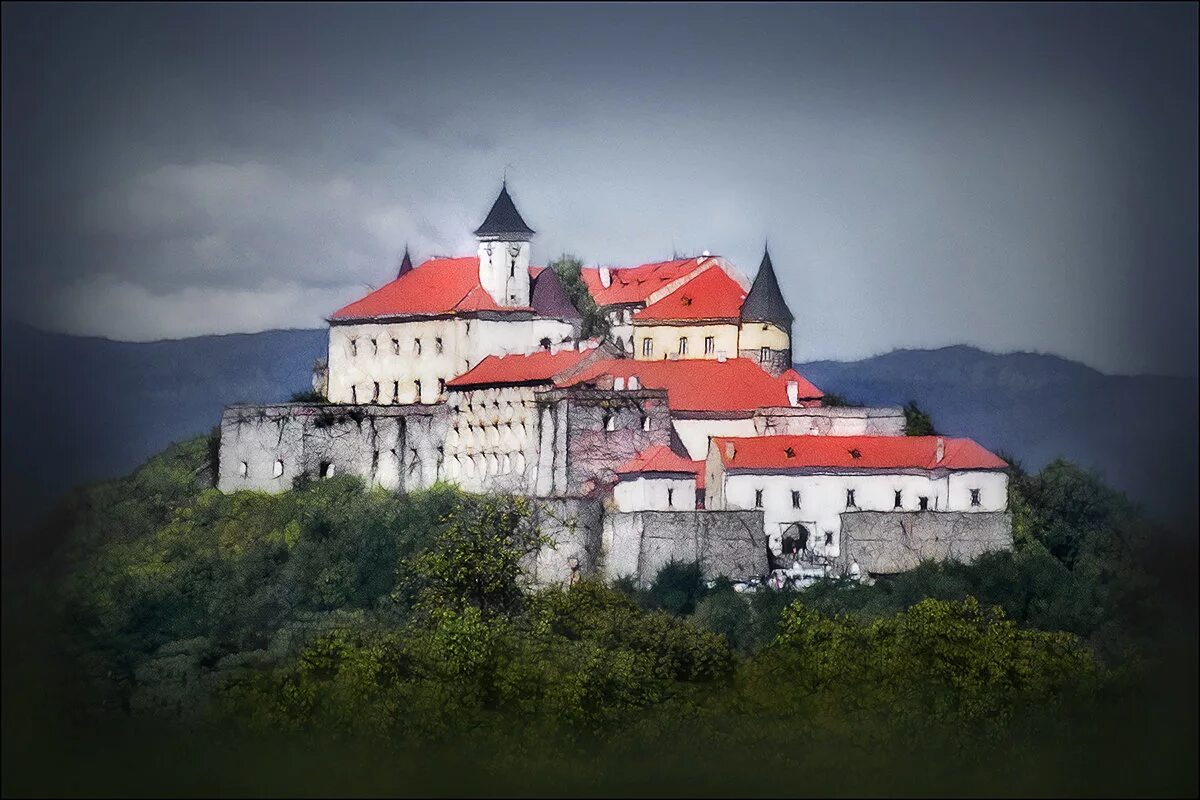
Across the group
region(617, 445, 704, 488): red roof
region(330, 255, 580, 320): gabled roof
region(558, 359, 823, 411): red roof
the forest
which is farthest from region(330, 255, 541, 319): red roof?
region(617, 445, 704, 488): red roof

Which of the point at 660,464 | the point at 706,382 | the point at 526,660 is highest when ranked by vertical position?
the point at 706,382

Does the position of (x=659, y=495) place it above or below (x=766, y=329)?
below

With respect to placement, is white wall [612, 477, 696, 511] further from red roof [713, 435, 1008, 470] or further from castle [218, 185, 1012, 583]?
red roof [713, 435, 1008, 470]

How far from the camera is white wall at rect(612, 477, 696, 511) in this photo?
48344mm

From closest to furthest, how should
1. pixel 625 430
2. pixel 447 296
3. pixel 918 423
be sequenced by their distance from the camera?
1. pixel 625 430
2. pixel 918 423
3. pixel 447 296

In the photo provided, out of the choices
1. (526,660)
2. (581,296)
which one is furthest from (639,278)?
(526,660)

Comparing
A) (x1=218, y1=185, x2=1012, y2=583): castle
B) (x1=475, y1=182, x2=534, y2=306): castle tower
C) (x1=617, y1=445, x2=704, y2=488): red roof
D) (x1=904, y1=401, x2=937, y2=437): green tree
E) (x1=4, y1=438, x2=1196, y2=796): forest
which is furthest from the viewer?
(x1=475, y1=182, x2=534, y2=306): castle tower

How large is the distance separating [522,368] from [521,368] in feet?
0.12

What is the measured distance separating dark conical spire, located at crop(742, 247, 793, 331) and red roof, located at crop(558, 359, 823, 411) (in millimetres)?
1109

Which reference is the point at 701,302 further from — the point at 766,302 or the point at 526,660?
the point at 526,660

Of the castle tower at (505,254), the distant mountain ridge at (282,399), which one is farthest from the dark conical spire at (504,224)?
the distant mountain ridge at (282,399)

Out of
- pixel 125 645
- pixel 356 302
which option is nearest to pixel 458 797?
pixel 125 645

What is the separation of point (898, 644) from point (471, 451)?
41.1ft

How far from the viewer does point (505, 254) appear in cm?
5388
